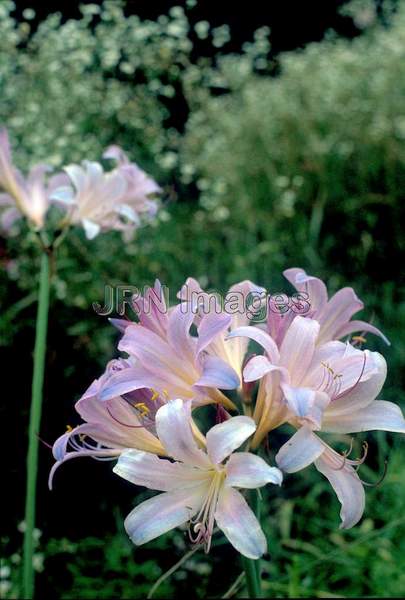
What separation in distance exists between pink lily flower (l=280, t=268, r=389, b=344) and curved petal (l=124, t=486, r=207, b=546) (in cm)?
25

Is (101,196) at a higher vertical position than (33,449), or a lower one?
higher

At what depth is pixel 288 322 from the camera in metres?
0.84

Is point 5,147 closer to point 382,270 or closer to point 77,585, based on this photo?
point 77,585

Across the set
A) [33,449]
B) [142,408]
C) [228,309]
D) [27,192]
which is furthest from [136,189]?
[142,408]

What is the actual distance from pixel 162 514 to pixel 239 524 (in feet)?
0.27

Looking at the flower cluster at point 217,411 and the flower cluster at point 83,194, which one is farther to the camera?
the flower cluster at point 83,194

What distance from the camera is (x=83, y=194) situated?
153 cm

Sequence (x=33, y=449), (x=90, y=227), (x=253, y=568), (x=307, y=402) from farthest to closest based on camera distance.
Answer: (x=90, y=227) < (x=33, y=449) < (x=253, y=568) < (x=307, y=402)

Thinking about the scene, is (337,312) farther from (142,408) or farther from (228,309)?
(142,408)

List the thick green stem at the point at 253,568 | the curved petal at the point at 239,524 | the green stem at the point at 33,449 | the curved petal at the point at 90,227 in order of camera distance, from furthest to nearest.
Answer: the curved petal at the point at 90,227 < the green stem at the point at 33,449 < the thick green stem at the point at 253,568 < the curved petal at the point at 239,524

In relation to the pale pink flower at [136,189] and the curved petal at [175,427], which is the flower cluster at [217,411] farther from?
the pale pink flower at [136,189]

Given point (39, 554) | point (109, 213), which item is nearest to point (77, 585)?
point (39, 554)

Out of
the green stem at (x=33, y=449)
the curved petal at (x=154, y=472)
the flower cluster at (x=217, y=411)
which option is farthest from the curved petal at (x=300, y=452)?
the green stem at (x=33, y=449)

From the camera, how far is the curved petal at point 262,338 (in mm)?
780
